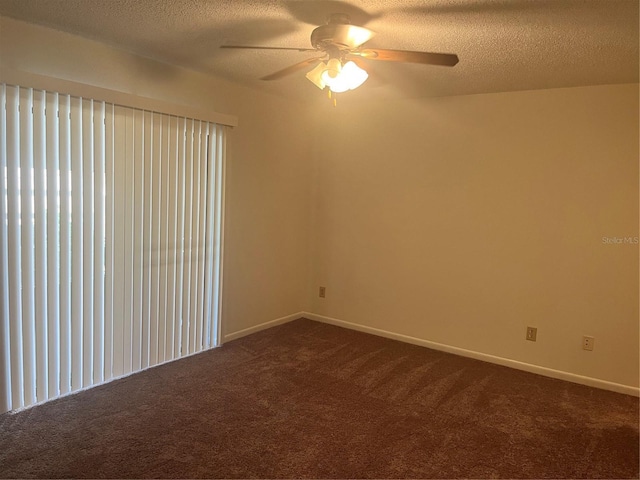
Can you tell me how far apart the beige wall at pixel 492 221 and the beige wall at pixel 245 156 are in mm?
368

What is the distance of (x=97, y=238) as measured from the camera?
2852 millimetres

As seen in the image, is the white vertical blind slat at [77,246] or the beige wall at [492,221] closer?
the white vertical blind slat at [77,246]

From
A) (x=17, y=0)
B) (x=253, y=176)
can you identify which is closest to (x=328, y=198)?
(x=253, y=176)

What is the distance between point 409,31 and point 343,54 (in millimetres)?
382

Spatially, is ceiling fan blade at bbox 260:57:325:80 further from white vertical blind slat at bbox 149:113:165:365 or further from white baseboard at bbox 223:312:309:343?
white baseboard at bbox 223:312:309:343

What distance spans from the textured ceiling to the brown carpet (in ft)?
7.14

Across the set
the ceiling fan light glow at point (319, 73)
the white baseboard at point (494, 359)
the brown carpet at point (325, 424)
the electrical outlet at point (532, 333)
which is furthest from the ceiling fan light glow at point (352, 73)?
the white baseboard at point (494, 359)

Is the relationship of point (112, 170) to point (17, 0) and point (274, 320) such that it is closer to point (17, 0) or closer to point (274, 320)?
point (17, 0)

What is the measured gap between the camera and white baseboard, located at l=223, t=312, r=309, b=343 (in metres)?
3.93

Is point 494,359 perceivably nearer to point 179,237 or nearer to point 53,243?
point 179,237

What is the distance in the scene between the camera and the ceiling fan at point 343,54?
6.97 feet

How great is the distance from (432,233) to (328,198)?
114 cm

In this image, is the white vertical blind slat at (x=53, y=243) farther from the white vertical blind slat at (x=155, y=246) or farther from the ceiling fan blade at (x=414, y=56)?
the ceiling fan blade at (x=414, y=56)

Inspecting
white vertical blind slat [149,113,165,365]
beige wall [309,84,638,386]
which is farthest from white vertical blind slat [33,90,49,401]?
beige wall [309,84,638,386]
